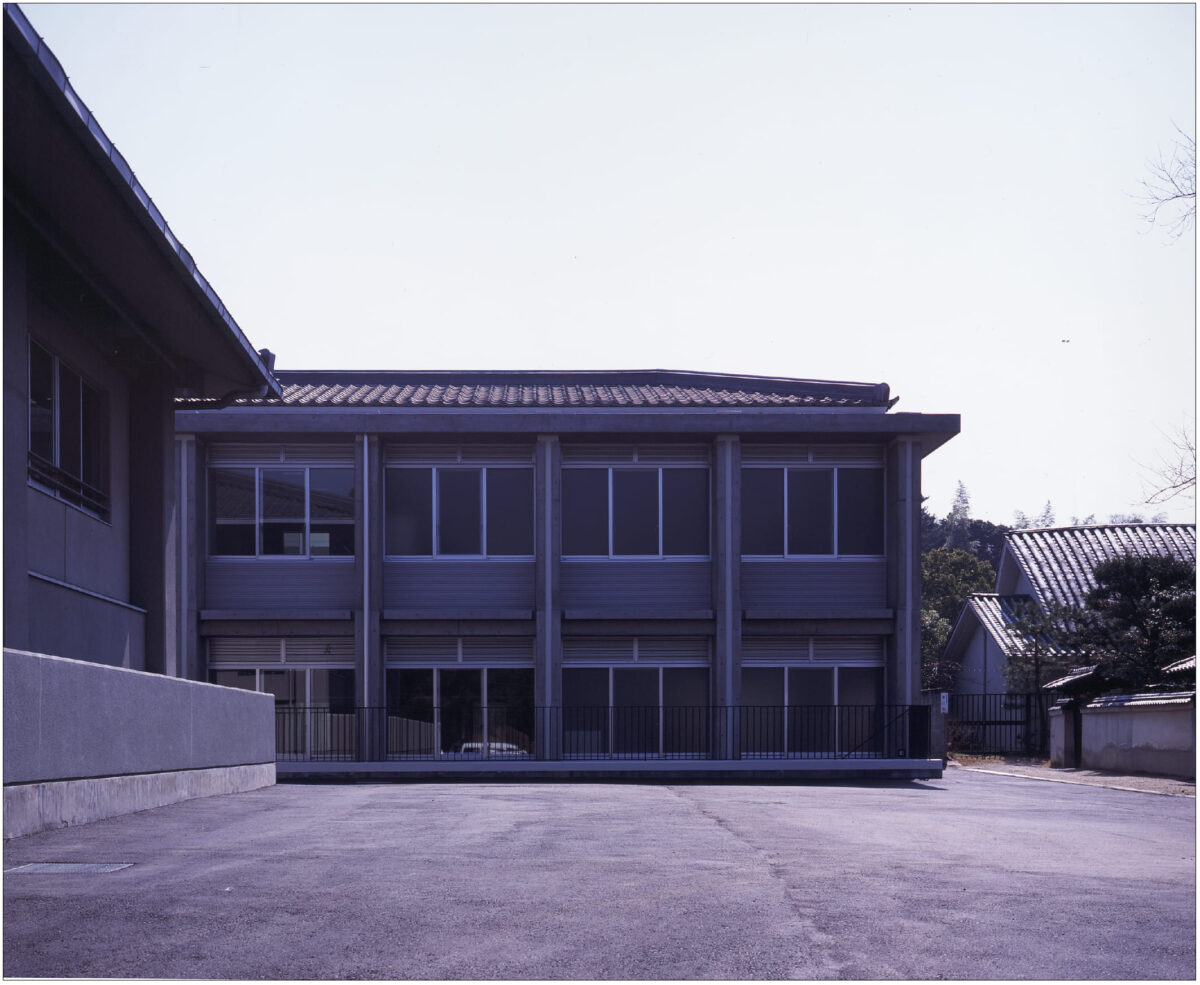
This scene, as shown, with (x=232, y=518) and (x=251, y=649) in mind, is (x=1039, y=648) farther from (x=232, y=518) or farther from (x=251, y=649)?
(x=232, y=518)

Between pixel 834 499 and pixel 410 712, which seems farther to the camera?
pixel 834 499

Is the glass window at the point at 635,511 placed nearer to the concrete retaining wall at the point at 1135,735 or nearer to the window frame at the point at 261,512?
the window frame at the point at 261,512

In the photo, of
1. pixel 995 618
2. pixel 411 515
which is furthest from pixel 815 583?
pixel 995 618

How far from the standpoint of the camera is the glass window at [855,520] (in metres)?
28.7

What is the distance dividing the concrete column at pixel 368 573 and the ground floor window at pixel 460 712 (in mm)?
521

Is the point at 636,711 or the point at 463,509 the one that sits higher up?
the point at 463,509

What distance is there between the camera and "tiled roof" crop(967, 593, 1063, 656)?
4170cm

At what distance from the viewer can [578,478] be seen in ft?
93.8

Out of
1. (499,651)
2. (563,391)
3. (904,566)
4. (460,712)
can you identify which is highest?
(563,391)

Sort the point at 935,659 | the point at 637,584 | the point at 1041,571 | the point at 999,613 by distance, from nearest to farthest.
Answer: the point at 637,584 < the point at 1041,571 < the point at 999,613 < the point at 935,659

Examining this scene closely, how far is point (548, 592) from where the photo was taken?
2794 centimetres

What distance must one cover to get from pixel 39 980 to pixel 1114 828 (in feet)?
34.7

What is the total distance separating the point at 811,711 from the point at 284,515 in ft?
36.7

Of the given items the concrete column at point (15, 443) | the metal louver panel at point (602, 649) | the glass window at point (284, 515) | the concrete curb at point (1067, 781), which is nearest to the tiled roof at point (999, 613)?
the concrete curb at point (1067, 781)
